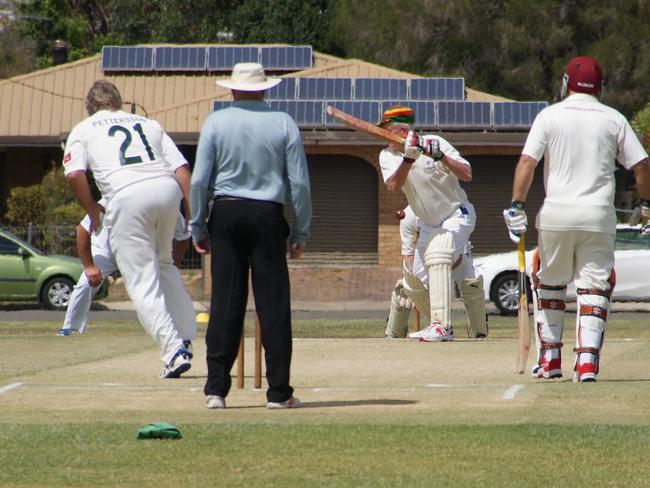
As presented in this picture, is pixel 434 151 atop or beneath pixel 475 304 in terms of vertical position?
atop

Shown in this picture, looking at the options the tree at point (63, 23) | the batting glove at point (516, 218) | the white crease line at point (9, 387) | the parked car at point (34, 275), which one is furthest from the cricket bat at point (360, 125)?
the tree at point (63, 23)

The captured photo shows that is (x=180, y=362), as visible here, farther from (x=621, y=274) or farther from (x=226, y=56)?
(x=226, y=56)

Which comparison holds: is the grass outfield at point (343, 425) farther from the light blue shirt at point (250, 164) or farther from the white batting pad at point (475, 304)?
the white batting pad at point (475, 304)

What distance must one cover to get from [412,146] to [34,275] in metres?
15.5

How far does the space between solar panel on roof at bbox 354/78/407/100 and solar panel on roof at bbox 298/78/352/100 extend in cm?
21

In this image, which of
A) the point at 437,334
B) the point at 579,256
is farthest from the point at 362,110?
the point at 579,256

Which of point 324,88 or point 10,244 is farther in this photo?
point 324,88

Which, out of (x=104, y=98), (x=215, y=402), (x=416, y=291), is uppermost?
(x=104, y=98)

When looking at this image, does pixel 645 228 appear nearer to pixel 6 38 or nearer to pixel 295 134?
pixel 295 134

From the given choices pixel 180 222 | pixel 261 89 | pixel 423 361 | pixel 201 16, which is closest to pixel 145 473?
pixel 261 89

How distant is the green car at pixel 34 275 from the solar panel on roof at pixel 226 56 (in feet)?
40.3

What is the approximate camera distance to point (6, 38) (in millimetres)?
53500

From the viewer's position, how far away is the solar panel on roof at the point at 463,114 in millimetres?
29953

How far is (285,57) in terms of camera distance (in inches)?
1481
